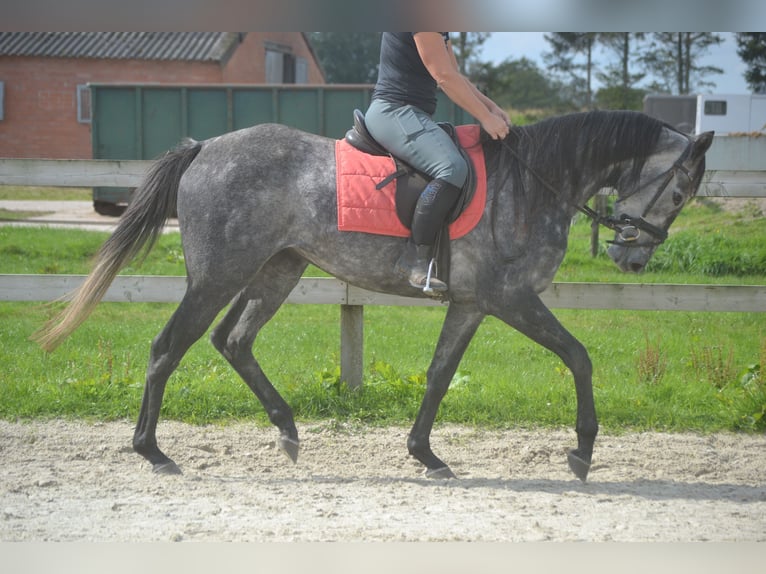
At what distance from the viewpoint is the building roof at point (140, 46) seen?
864 inches

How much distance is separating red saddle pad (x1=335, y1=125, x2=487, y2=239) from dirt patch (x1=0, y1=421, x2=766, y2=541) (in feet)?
4.50

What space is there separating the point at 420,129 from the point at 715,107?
41.0ft

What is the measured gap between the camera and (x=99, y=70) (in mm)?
22875

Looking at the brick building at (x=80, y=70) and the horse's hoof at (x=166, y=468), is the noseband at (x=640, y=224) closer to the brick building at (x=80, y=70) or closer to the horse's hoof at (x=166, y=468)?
the horse's hoof at (x=166, y=468)

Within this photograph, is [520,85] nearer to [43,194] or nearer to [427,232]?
[43,194]

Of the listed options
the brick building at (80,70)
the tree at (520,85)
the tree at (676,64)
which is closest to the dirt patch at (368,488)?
the tree at (676,64)

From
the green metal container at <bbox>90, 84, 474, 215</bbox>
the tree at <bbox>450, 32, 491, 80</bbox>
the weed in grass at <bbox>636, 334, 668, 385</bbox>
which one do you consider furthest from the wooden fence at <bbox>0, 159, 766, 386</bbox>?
the tree at <bbox>450, 32, 491, 80</bbox>

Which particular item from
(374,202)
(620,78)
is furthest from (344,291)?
(620,78)

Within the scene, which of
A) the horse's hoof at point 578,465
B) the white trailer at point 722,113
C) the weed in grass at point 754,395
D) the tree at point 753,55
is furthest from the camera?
the white trailer at point 722,113

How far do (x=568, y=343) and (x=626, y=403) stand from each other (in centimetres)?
162

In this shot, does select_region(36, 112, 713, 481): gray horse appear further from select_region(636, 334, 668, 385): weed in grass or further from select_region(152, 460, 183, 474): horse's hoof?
select_region(636, 334, 668, 385): weed in grass

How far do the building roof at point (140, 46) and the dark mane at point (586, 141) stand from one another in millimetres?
18857

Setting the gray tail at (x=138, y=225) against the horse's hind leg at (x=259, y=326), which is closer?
the gray tail at (x=138, y=225)
